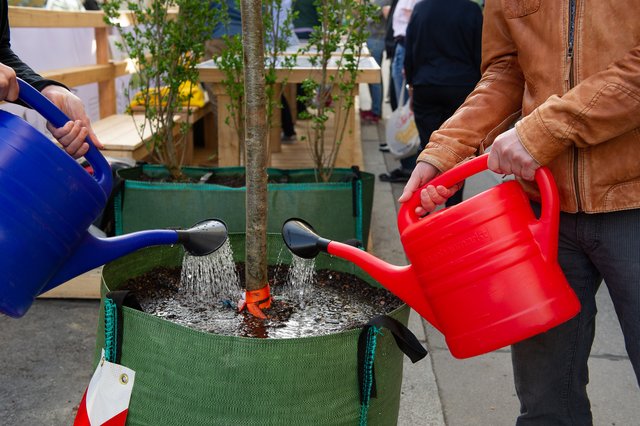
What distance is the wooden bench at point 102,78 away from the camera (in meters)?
4.21

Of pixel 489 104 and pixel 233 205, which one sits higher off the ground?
pixel 489 104

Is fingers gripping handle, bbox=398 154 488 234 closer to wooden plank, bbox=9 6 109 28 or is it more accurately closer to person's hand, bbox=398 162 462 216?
person's hand, bbox=398 162 462 216

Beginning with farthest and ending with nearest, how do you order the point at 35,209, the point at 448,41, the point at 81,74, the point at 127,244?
1. the point at 448,41
2. the point at 81,74
3. the point at 127,244
4. the point at 35,209

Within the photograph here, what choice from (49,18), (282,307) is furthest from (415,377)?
(49,18)

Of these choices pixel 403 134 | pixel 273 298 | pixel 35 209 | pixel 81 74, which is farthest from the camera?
pixel 403 134

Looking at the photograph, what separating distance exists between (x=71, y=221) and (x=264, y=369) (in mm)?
492

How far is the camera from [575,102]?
156 centimetres

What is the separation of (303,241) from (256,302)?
26 centimetres

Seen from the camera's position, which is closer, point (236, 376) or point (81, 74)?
point (236, 376)

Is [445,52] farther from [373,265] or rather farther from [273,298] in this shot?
[373,265]

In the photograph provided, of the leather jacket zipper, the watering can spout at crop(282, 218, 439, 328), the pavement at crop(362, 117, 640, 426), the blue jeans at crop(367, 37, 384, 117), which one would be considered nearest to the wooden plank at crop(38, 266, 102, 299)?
the pavement at crop(362, 117, 640, 426)

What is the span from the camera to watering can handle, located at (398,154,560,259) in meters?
1.52

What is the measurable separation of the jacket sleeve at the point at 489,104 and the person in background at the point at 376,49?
6790 mm

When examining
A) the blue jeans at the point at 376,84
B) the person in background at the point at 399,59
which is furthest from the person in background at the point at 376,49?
the person in background at the point at 399,59
